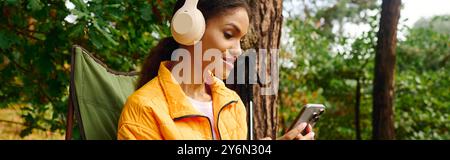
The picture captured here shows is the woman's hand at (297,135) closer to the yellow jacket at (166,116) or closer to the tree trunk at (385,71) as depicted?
the yellow jacket at (166,116)

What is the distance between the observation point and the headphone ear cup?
1442 mm

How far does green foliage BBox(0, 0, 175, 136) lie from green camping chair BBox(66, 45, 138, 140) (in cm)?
37

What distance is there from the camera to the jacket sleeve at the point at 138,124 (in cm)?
145

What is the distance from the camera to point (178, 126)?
1.51 metres

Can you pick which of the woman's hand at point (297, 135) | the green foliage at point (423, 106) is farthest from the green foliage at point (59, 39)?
the green foliage at point (423, 106)

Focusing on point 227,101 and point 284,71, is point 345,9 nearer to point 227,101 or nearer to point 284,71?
point 284,71

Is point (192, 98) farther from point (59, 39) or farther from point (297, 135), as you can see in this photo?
point (59, 39)

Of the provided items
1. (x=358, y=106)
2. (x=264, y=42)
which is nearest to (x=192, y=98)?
(x=264, y=42)

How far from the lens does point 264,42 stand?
2.33 m

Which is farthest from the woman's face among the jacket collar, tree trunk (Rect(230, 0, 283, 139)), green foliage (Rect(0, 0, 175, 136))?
green foliage (Rect(0, 0, 175, 136))

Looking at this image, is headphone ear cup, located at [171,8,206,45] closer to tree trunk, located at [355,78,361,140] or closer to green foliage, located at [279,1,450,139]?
green foliage, located at [279,1,450,139]

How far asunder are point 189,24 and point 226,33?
133 millimetres

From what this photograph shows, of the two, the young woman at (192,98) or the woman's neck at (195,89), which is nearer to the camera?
the young woman at (192,98)

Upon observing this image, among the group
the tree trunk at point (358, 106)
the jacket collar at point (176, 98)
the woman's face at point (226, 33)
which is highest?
the woman's face at point (226, 33)
